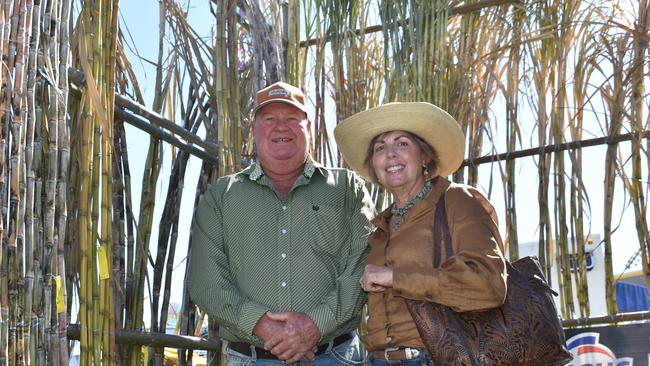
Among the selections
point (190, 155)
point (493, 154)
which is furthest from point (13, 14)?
point (493, 154)

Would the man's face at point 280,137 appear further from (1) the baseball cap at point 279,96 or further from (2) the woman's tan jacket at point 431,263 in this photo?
(2) the woman's tan jacket at point 431,263

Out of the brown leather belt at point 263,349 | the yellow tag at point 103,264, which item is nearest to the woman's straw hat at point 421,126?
the brown leather belt at point 263,349

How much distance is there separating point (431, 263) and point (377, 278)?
14 cm

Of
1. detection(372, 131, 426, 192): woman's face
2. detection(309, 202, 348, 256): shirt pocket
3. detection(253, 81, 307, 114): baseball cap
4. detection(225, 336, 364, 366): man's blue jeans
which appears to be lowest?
detection(225, 336, 364, 366): man's blue jeans

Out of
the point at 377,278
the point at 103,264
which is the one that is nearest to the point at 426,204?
the point at 377,278

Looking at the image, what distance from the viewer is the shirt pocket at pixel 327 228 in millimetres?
2479

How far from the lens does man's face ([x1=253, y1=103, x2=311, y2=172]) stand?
8.31 ft

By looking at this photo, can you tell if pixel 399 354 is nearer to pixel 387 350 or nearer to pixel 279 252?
pixel 387 350

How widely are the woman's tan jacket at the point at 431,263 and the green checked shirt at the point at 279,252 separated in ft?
0.51

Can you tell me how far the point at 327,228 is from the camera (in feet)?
8.21

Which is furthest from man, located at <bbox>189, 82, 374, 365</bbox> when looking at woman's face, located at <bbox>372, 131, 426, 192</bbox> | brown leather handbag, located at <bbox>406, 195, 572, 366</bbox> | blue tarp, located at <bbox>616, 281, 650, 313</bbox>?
blue tarp, located at <bbox>616, 281, 650, 313</bbox>

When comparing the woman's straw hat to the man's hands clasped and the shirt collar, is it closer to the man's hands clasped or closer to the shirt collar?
the shirt collar

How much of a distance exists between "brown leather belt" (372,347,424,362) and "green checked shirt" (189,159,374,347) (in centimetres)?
20

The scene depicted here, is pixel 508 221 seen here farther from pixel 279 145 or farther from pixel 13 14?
pixel 13 14
